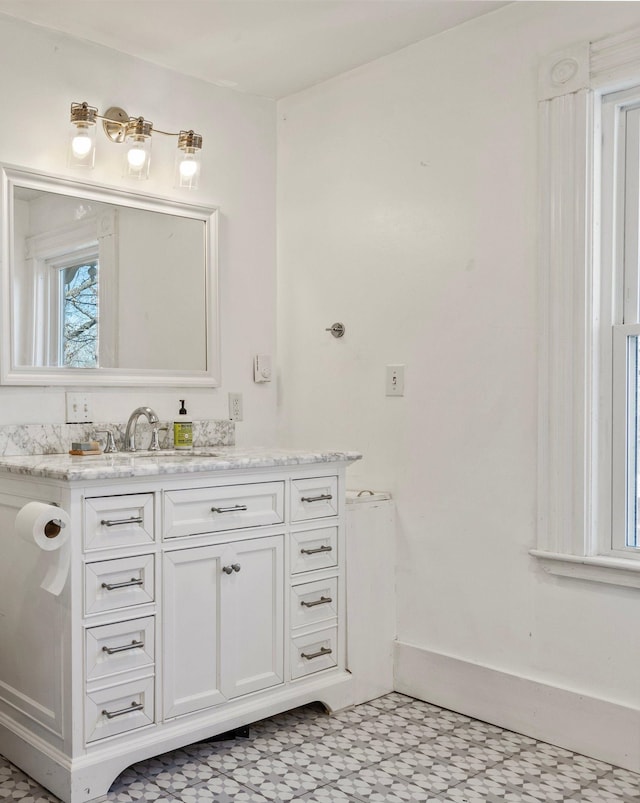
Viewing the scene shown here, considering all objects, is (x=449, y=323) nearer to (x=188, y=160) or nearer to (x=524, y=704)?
(x=188, y=160)

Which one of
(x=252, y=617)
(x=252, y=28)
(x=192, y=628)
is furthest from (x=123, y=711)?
(x=252, y=28)

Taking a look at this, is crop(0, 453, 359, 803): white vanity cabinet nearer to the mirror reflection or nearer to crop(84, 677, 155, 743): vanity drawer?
crop(84, 677, 155, 743): vanity drawer

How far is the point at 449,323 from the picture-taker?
267cm

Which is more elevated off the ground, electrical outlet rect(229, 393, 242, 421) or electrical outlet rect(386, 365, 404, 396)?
electrical outlet rect(386, 365, 404, 396)

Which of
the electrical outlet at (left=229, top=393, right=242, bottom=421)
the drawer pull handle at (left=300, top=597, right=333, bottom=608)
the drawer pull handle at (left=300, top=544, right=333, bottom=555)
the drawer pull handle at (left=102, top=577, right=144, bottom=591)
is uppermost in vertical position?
the electrical outlet at (left=229, top=393, right=242, bottom=421)

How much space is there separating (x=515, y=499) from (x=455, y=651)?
56 cm

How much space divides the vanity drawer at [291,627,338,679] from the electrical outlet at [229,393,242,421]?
914 millimetres

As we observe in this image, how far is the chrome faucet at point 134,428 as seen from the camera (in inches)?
105

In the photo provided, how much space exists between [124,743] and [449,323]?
159 centimetres

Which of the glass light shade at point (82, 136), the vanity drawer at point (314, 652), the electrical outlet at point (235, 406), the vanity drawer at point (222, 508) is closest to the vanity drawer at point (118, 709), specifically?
the vanity drawer at point (222, 508)

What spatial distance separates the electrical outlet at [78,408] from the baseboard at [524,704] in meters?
1.32

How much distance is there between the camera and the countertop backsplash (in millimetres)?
2473

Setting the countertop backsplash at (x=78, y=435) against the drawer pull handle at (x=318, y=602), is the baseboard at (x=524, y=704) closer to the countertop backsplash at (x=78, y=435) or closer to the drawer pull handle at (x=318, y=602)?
the drawer pull handle at (x=318, y=602)

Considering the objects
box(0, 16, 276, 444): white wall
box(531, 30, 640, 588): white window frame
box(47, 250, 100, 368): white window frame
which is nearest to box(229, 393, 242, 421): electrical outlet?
box(0, 16, 276, 444): white wall
